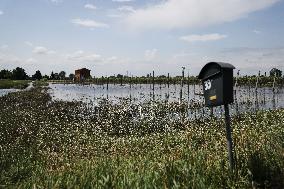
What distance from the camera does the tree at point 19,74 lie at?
460 ft

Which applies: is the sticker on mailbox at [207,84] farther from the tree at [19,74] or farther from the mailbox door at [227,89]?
the tree at [19,74]

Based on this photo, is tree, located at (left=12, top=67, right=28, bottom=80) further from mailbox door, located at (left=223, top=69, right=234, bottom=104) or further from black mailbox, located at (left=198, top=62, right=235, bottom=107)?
mailbox door, located at (left=223, top=69, right=234, bottom=104)

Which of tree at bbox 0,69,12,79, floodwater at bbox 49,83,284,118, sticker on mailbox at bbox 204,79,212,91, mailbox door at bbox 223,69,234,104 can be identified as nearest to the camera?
mailbox door at bbox 223,69,234,104

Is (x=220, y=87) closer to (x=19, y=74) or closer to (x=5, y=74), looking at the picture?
(x=5, y=74)

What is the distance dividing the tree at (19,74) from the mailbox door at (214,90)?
13930 centimetres

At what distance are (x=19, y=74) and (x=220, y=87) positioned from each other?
471 feet

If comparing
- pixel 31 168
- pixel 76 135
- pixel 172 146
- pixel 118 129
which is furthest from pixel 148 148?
pixel 118 129

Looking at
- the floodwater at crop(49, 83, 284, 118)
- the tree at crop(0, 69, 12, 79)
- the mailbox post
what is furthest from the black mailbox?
the tree at crop(0, 69, 12, 79)

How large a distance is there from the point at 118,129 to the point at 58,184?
457 inches

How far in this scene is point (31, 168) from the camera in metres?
8.55

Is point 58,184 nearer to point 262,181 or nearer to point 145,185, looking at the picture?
point 145,185

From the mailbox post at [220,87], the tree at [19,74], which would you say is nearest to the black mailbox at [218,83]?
the mailbox post at [220,87]

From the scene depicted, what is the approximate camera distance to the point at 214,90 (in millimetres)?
7215

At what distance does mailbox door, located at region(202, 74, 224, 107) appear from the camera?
6.99 metres
